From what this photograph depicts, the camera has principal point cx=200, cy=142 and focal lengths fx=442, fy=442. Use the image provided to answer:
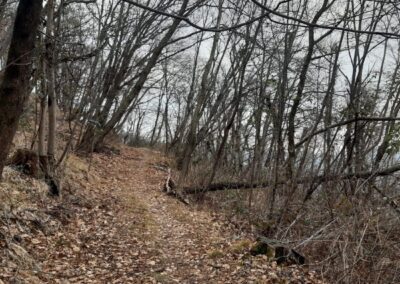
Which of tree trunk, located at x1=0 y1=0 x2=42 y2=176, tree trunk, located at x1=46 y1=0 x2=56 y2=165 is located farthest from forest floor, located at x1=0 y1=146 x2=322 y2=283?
tree trunk, located at x1=0 y1=0 x2=42 y2=176

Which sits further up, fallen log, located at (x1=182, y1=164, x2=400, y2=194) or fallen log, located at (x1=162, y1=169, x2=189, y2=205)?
fallen log, located at (x1=182, y1=164, x2=400, y2=194)

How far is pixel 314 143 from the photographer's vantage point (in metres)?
12.7

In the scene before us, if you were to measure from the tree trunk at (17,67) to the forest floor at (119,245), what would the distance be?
1.64 meters

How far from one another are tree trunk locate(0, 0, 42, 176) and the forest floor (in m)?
1.64

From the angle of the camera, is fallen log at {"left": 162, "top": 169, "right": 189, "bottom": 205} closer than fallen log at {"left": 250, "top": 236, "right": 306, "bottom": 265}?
No

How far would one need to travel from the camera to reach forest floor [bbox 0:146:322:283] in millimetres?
5695

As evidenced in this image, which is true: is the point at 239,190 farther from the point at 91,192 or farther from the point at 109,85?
the point at 109,85

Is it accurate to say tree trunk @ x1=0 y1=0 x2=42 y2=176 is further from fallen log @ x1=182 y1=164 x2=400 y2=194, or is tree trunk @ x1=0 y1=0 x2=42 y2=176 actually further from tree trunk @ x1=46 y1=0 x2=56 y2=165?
fallen log @ x1=182 y1=164 x2=400 y2=194

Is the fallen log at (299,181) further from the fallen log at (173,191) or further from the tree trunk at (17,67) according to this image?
the tree trunk at (17,67)

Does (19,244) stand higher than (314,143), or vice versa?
(314,143)

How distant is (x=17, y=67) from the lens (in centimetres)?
432

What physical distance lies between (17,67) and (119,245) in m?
3.75

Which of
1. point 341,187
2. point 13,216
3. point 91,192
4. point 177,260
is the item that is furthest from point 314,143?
point 13,216

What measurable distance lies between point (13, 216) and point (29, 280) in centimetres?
181
